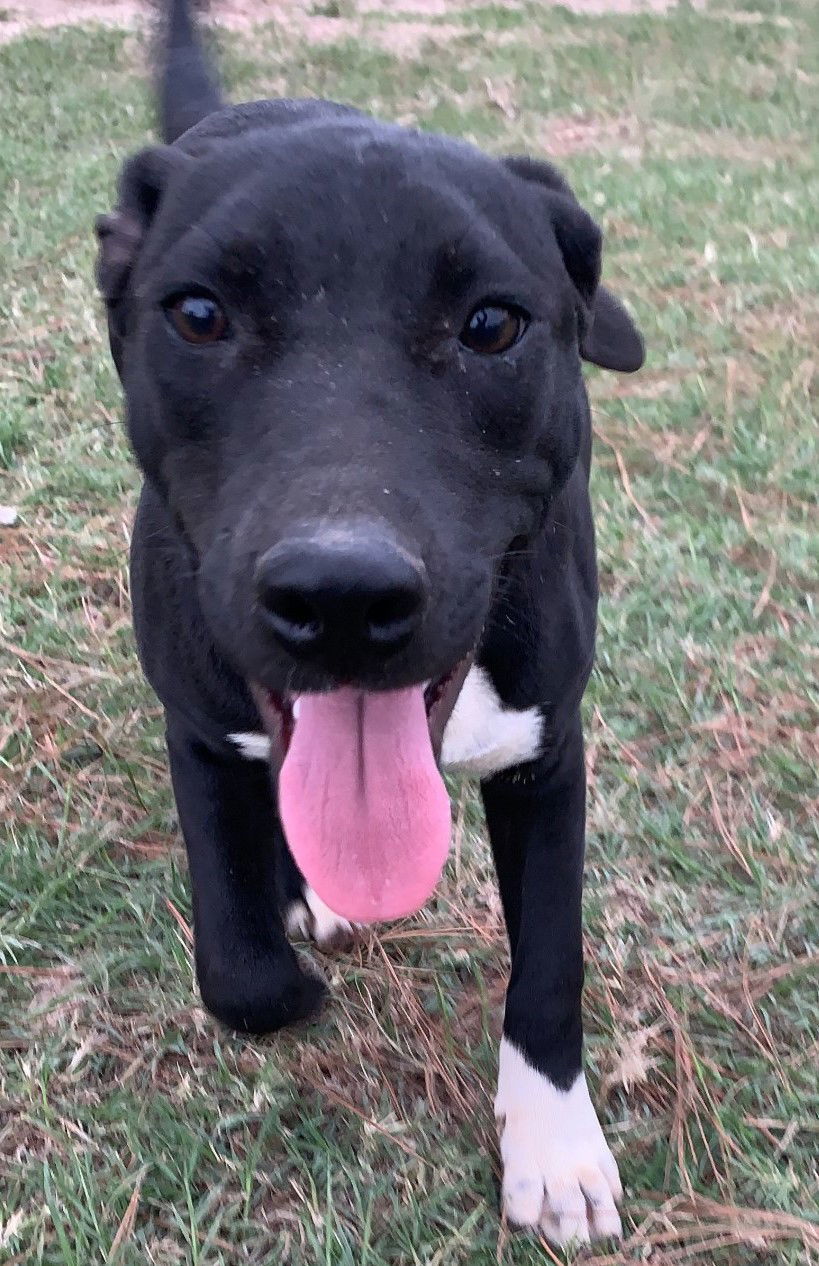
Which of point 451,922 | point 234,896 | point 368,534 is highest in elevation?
point 368,534

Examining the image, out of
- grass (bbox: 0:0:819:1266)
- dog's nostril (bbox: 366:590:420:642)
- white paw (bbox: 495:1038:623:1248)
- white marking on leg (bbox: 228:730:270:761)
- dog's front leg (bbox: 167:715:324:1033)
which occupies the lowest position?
grass (bbox: 0:0:819:1266)

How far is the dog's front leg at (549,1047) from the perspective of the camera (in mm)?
2086

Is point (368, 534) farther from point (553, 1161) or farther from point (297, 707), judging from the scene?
point (553, 1161)

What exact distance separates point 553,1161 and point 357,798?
0.77m

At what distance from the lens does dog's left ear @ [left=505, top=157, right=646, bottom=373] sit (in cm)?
208

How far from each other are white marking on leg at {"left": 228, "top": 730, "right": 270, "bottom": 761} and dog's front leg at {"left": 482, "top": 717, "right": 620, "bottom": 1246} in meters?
0.45

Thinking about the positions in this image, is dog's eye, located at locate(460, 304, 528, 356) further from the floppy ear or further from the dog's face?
the floppy ear

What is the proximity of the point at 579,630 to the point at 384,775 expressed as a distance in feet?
1.83

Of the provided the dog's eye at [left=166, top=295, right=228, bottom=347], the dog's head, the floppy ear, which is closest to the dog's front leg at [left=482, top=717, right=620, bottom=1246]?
the dog's head

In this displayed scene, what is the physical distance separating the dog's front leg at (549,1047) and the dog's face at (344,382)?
0.56 metres

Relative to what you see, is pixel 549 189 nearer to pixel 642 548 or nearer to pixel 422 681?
pixel 422 681

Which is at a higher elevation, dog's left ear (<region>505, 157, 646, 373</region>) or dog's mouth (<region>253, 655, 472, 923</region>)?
dog's left ear (<region>505, 157, 646, 373</region>)

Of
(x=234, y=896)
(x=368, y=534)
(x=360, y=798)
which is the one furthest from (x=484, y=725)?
(x=368, y=534)

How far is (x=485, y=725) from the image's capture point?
2143 millimetres
